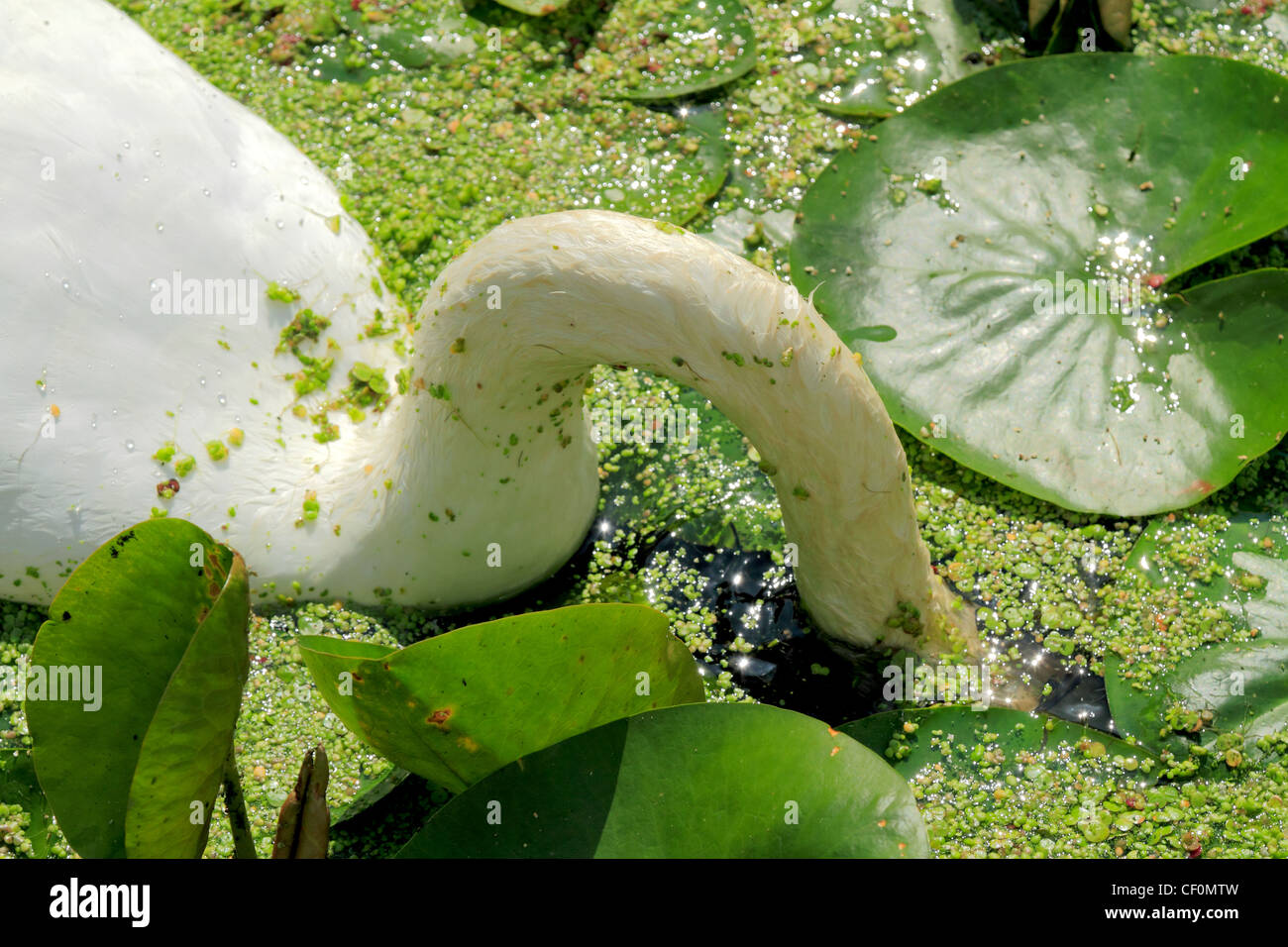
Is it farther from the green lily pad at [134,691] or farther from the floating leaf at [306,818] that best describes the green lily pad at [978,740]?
the green lily pad at [134,691]

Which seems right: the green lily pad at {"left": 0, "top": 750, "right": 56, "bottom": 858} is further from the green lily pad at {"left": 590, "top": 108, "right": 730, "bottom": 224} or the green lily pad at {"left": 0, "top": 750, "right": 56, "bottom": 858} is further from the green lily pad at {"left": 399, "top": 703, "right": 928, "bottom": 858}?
the green lily pad at {"left": 590, "top": 108, "right": 730, "bottom": 224}

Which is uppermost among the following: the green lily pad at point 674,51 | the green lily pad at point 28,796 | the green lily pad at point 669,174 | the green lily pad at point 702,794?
the green lily pad at point 674,51

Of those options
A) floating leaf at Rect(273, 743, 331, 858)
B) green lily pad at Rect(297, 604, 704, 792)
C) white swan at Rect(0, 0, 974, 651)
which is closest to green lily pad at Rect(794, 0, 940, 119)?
white swan at Rect(0, 0, 974, 651)

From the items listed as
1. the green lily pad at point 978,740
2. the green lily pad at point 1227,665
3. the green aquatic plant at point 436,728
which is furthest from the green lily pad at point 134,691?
the green lily pad at point 1227,665

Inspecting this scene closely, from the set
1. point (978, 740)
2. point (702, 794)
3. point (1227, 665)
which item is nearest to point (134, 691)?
point (702, 794)

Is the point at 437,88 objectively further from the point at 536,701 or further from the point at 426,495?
the point at 536,701

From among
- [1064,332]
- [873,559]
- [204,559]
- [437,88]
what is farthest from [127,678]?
[437,88]
